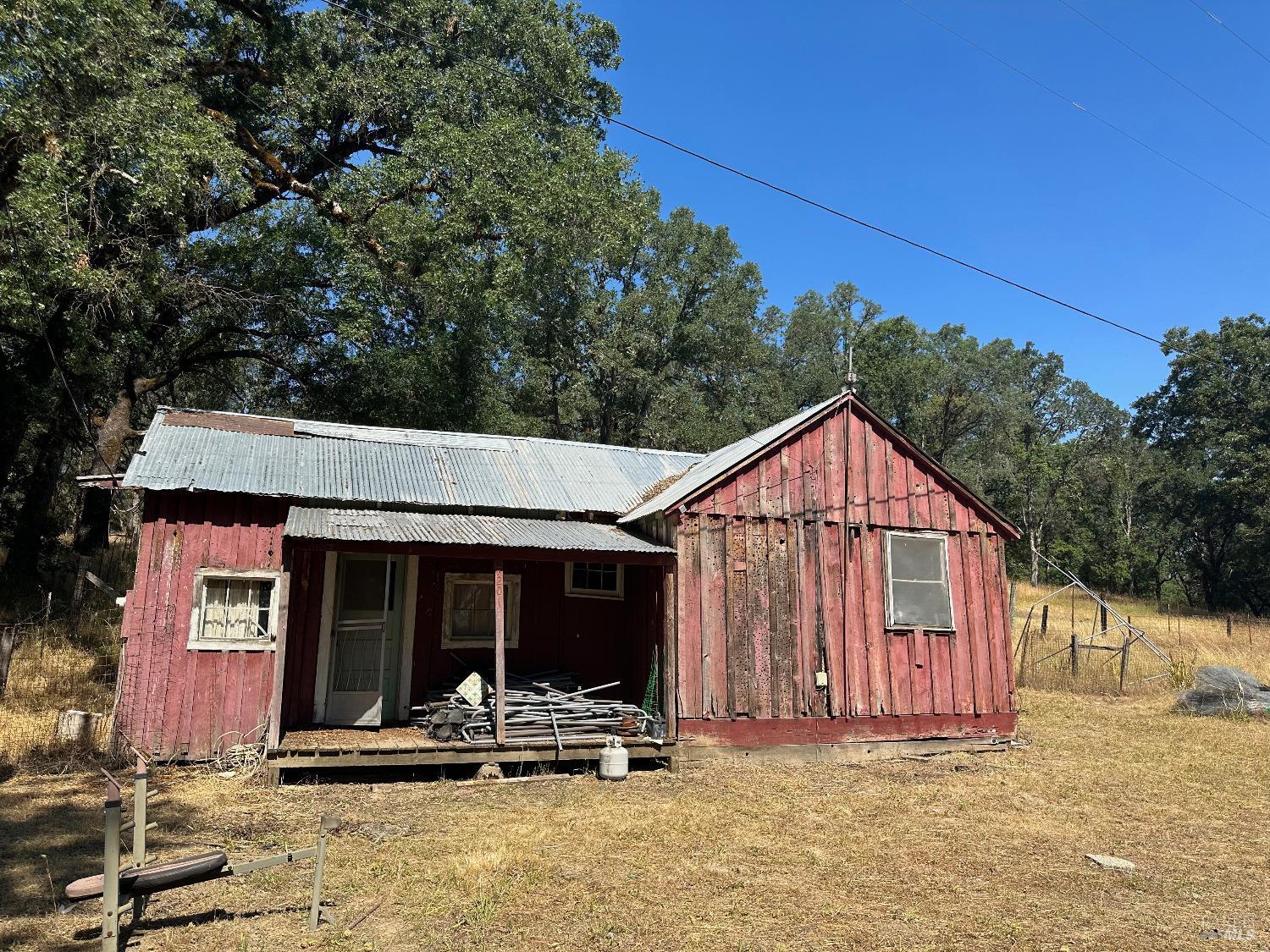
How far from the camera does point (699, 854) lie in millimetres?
7211

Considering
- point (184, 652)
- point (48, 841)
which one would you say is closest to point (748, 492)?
point (184, 652)

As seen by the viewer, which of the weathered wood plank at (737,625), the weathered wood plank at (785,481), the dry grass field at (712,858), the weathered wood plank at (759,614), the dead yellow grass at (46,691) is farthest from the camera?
the weathered wood plank at (785,481)

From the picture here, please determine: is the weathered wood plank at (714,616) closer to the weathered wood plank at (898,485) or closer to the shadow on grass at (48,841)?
the weathered wood plank at (898,485)

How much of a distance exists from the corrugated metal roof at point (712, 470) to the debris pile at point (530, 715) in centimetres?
268

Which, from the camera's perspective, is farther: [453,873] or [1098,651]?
[1098,651]

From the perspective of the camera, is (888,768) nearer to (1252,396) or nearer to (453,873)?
(453,873)

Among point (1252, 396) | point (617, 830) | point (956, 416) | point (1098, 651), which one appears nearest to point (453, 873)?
point (617, 830)

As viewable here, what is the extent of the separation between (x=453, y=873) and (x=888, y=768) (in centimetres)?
692

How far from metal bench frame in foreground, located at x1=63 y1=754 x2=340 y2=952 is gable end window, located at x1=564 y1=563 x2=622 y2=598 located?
717 cm

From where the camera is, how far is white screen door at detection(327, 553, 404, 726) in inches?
441

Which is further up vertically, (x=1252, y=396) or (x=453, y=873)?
(x=1252, y=396)

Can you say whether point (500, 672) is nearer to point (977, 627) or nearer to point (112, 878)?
point (112, 878)

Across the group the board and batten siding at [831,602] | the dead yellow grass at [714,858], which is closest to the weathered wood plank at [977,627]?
the board and batten siding at [831,602]

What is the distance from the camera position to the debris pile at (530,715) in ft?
34.3
